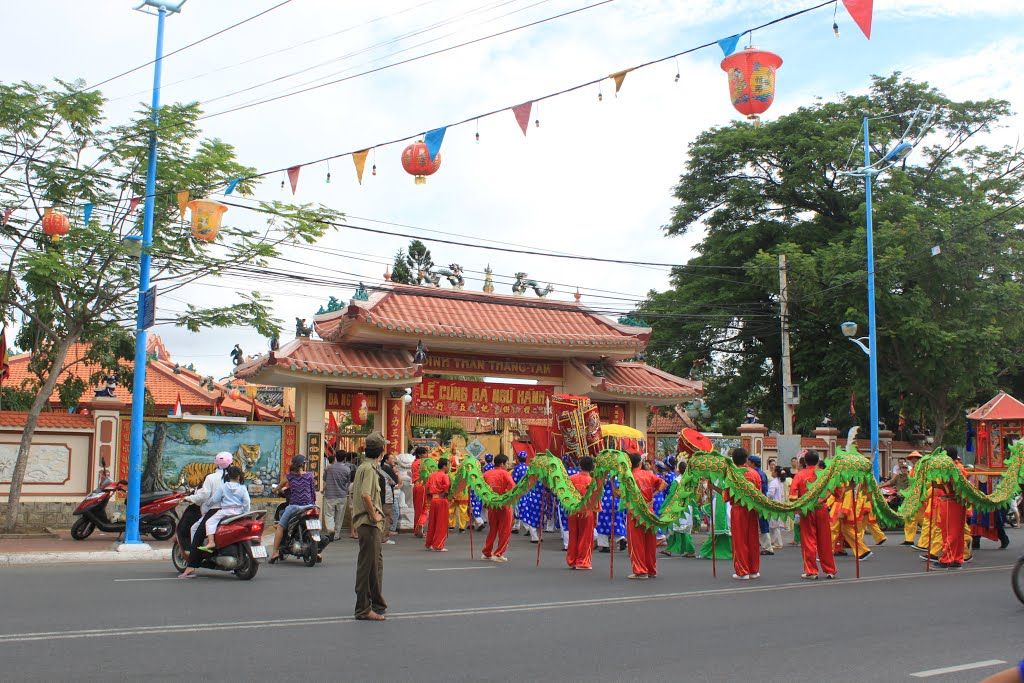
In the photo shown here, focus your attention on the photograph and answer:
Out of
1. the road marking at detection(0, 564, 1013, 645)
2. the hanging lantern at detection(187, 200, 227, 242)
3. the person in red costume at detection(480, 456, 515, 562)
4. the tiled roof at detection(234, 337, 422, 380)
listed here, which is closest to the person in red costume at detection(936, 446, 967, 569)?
the road marking at detection(0, 564, 1013, 645)

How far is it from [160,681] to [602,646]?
320 centimetres

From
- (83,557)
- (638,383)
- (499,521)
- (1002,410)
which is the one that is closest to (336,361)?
(499,521)

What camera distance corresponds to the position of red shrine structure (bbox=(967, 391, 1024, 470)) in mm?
21844

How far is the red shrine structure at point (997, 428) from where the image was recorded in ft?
71.7

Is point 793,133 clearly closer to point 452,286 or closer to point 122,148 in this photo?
point 452,286

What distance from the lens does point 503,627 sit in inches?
323

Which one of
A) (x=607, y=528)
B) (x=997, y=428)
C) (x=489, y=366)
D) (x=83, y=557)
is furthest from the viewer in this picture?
(x=489, y=366)

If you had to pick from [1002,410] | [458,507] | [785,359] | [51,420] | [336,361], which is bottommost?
[458,507]

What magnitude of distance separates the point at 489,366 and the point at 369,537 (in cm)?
1427

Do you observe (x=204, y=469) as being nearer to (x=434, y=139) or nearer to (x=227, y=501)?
(x=227, y=501)

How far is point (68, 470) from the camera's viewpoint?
1764 centimetres

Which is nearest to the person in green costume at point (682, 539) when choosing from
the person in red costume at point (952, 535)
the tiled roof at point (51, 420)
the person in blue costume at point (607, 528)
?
the person in blue costume at point (607, 528)

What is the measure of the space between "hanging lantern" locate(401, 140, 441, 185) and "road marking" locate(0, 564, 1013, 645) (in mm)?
6560

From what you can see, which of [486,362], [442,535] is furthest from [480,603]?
[486,362]
